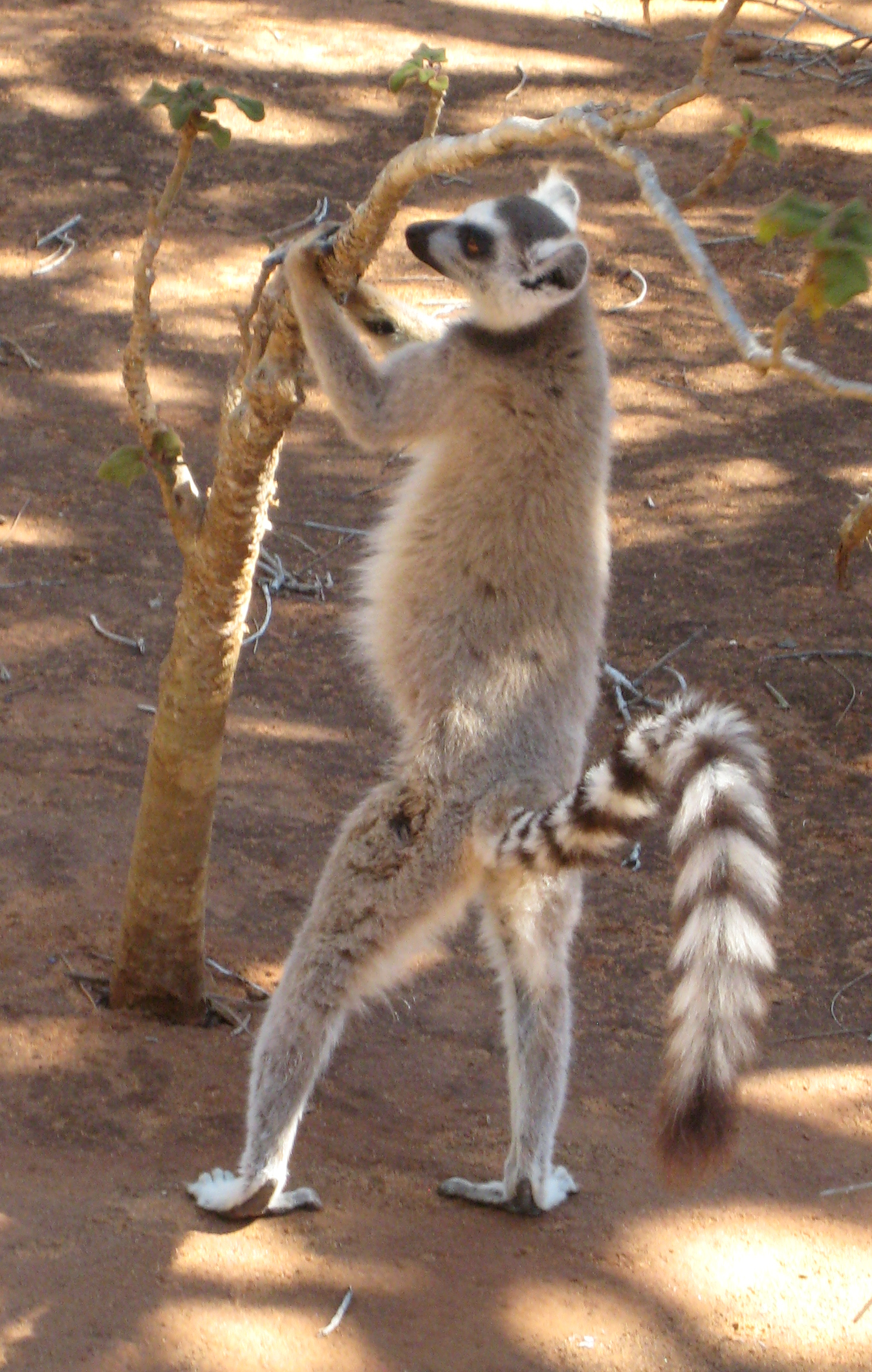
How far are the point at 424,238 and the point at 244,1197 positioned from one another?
9.04ft

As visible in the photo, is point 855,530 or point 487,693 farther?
point 855,530

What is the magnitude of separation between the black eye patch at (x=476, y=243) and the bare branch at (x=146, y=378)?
870mm

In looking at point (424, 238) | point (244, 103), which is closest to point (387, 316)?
point (424, 238)

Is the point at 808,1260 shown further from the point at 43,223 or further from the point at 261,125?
the point at 261,125

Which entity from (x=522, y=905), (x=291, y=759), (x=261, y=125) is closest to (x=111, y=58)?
(x=261, y=125)

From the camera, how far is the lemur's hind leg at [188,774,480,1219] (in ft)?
11.2

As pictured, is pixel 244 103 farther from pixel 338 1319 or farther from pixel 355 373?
pixel 338 1319

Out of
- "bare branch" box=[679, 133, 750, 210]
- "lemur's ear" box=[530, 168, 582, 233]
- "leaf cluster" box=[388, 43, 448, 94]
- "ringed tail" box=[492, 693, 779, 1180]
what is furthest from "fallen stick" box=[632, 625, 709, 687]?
"bare branch" box=[679, 133, 750, 210]

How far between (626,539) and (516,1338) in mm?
5066

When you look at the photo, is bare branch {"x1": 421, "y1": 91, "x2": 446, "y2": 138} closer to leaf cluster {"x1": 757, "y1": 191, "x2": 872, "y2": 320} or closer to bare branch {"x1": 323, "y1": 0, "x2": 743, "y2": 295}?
bare branch {"x1": 323, "y1": 0, "x2": 743, "y2": 295}

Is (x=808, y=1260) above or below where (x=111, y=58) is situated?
below

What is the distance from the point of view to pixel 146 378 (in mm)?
3535

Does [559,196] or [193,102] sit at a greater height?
[193,102]

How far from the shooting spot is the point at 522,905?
3588mm
